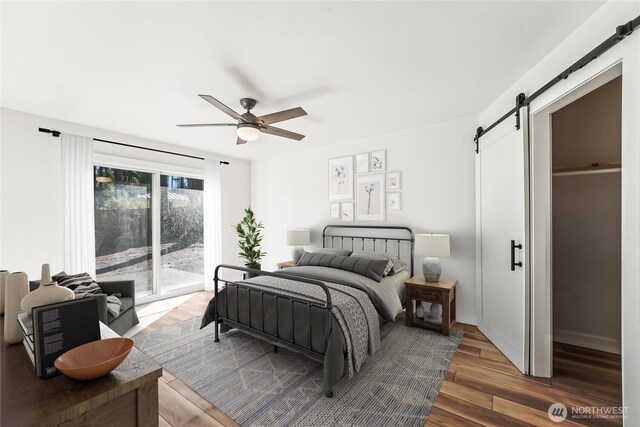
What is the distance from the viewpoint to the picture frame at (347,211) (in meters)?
4.36

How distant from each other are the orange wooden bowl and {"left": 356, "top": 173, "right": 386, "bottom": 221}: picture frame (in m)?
3.51

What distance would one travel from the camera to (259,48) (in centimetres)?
197

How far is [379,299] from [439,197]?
1.70 metres

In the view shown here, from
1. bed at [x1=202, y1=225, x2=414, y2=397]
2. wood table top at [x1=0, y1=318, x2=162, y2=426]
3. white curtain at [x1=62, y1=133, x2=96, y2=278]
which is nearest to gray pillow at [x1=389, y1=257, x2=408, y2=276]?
bed at [x1=202, y1=225, x2=414, y2=397]

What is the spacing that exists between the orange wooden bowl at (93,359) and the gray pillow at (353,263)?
2.52 meters

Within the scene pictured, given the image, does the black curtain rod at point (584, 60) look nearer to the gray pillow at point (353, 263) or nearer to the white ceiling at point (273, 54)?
the white ceiling at point (273, 54)

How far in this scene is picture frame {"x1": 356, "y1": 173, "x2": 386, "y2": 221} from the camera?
405cm

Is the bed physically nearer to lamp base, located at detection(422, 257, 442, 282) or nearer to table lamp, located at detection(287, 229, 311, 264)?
lamp base, located at detection(422, 257, 442, 282)

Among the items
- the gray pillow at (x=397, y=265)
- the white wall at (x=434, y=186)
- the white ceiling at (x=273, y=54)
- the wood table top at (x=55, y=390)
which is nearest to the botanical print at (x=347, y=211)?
the white wall at (x=434, y=186)

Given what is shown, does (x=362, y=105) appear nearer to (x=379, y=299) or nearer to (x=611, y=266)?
(x=379, y=299)

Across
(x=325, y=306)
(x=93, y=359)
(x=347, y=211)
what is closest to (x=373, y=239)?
(x=347, y=211)

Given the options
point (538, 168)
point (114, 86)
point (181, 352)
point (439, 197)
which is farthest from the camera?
point (439, 197)

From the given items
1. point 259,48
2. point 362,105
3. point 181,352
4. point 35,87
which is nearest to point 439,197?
point 362,105

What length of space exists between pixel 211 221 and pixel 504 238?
4.63 m
